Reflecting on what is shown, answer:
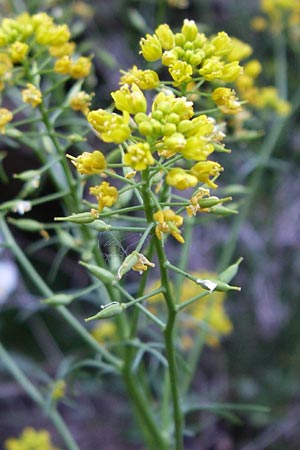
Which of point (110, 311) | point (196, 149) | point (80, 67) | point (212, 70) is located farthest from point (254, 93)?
point (110, 311)

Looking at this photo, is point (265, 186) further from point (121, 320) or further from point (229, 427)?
point (121, 320)

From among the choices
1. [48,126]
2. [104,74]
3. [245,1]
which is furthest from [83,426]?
[245,1]

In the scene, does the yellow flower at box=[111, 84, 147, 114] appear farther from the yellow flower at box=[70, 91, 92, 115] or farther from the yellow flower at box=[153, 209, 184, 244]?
the yellow flower at box=[70, 91, 92, 115]

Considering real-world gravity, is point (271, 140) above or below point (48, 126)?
below

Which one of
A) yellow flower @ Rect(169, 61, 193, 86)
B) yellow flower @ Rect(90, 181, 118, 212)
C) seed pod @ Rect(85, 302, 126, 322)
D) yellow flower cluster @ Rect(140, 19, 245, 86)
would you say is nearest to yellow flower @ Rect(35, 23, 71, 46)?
yellow flower cluster @ Rect(140, 19, 245, 86)

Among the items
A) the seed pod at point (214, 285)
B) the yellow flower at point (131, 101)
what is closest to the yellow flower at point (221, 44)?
the yellow flower at point (131, 101)

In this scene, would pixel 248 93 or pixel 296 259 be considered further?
pixel 296 259

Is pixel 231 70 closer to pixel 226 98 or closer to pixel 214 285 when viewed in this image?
pixel 226 98
